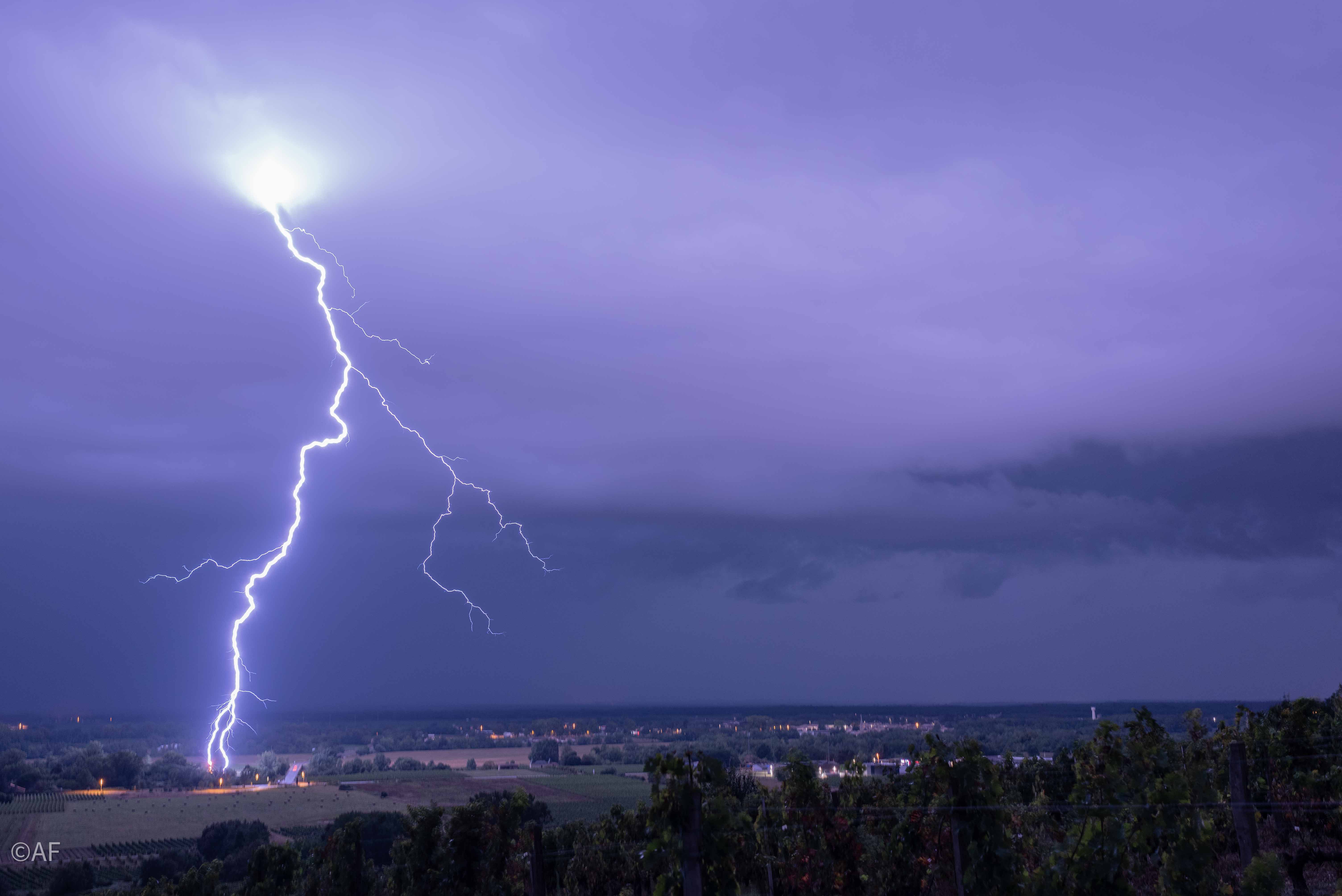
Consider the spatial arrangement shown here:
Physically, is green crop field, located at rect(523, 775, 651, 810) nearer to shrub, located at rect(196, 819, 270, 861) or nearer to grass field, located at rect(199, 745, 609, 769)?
shrub, located at rect(196, 819, 270, 861)

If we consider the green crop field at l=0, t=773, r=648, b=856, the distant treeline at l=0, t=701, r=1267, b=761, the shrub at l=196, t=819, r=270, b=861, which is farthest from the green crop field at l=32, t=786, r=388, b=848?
the distant treeline at l=0, t=701, r=1267, b=761

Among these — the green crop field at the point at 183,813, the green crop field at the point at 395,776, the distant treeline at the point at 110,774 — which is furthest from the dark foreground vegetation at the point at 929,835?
the green crop field at the point at 395,776

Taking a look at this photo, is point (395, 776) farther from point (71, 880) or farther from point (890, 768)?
point (890, 768)

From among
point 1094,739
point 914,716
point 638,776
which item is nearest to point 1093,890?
point 1094,739

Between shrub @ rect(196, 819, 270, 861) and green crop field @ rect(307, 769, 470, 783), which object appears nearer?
shrub @ rect(196, 819, 270, 861)

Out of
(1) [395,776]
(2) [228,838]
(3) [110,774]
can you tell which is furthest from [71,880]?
(1) [395,776]

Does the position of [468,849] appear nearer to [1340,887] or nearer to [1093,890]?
[1093,890]

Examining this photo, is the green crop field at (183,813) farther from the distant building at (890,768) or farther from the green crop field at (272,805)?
the distant building at (890,768)

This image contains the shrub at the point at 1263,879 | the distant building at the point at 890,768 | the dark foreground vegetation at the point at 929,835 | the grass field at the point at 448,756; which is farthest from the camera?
the grass field at the point at 448,756
